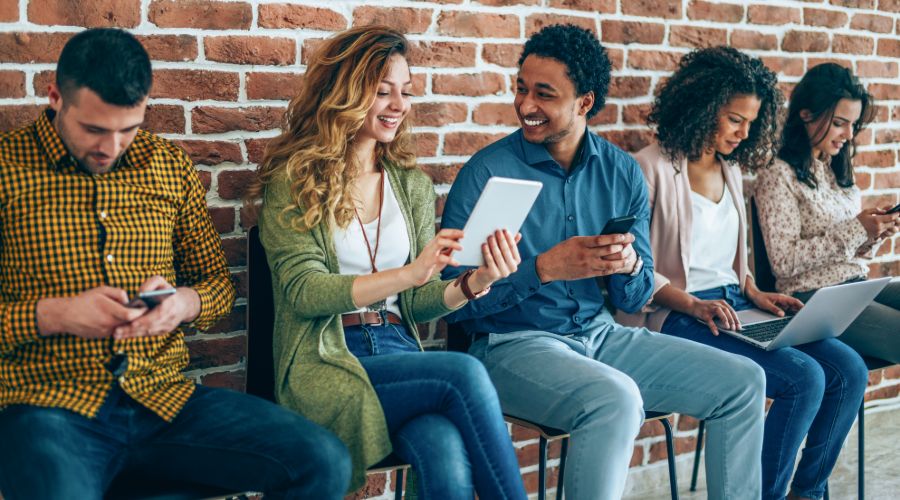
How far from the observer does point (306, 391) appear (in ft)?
6.51

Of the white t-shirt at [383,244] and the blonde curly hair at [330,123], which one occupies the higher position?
the blonde curly hair at [330,123]

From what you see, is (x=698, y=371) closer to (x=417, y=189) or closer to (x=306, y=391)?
(x=417, y=189)

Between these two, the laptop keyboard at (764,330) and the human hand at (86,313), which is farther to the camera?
the laptop keyboard at (764,330)

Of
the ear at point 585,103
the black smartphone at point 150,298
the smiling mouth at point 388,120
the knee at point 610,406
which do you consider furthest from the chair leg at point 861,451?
the black smartphone at point 150,298

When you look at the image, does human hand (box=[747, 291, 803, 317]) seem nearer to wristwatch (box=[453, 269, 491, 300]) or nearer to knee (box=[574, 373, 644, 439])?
knee (box=[574, 373, 644, 439])

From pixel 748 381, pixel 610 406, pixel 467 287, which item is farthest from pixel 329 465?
pixel 748 381

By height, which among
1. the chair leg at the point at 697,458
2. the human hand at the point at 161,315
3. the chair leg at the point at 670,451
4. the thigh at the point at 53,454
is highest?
the human hand at the point at 161,315

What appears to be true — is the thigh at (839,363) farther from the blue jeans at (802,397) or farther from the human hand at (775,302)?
the human hand at (775,302)

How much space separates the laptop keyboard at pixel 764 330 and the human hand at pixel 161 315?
150 centimetres

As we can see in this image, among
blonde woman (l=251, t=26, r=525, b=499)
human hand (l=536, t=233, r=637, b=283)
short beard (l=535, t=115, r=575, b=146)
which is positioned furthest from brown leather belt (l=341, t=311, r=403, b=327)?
short beard (l=535, t=115, r=575, b=146)

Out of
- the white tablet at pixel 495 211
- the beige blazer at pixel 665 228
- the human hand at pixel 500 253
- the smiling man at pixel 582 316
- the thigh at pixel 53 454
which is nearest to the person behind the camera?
the thigh at pixel 53 454

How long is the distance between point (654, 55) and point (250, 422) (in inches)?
70.6

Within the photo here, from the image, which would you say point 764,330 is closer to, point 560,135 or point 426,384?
point 560,135

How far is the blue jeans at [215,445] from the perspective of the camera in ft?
5.60
